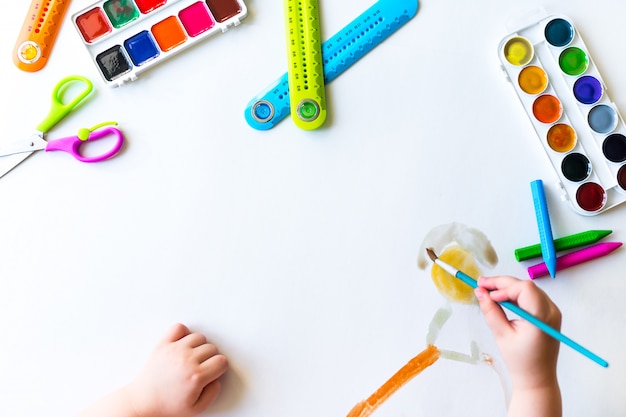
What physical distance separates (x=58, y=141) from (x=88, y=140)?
0.12ft

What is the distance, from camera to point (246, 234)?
835mm

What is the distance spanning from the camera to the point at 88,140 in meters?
0.84

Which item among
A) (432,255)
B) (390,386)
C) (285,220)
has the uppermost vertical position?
(285,220)

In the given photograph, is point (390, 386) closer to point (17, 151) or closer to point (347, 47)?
point (347, 47)

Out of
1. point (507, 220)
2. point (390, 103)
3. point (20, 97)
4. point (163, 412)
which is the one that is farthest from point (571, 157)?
point (20, 97)

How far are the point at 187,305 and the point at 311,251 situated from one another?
0.57 feet

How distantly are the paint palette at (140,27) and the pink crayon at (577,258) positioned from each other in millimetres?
504

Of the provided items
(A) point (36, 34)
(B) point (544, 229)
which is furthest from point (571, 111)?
(A) point (36, 34)

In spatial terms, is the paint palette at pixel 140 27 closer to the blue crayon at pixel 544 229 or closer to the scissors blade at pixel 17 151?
the scissors blade at pixel 17 151

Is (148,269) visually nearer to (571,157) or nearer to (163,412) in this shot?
(163,412)

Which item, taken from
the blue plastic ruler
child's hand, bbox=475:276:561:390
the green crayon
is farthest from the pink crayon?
the blue plastic ruler

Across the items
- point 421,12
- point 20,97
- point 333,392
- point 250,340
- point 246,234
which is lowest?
point 333,392

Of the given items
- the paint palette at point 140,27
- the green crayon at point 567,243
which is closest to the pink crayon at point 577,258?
the green crayon at point 567,243

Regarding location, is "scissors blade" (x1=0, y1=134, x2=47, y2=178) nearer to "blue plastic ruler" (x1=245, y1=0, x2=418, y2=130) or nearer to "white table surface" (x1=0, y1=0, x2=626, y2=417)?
"white table surface" (x1=0, y1=0, x2=626, y2=417)
